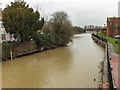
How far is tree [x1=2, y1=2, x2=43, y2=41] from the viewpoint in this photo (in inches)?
606

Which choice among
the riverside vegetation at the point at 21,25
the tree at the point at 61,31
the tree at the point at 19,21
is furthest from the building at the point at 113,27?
the tree at the point at 19,21

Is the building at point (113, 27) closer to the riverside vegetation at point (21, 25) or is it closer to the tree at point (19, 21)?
the riverside vegetation at point (21, 25)

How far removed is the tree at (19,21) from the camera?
1538 cm

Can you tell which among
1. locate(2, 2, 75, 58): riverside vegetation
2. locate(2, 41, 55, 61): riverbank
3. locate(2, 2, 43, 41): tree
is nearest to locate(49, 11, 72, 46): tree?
locate(2, 2, 75, 58): riverside vegetation

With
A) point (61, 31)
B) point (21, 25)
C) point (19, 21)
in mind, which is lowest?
point (61, 31)

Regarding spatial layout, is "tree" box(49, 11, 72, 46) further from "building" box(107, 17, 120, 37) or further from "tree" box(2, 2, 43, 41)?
"building" box(107, 17, 120, 37)

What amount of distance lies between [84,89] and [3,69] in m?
7.81

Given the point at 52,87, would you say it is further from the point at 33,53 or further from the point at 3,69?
the point at 33,53

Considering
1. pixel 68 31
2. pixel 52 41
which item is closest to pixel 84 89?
pixel 52 41

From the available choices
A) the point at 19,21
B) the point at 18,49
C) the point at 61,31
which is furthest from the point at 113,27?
the point at 18,49

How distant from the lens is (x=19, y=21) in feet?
52.0

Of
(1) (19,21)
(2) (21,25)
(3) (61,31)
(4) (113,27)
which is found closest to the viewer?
(2) (21,25)

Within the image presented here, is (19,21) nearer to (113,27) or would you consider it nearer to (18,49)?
(18,49)

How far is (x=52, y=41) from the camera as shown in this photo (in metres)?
22.9
